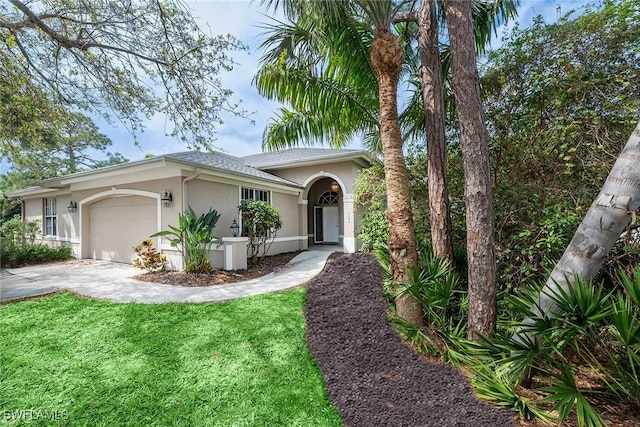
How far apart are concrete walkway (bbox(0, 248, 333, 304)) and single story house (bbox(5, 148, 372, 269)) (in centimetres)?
149

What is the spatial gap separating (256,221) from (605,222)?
8605 millimetres

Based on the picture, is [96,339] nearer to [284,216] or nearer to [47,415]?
[47,415]

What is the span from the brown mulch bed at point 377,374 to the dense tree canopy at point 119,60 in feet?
21.4

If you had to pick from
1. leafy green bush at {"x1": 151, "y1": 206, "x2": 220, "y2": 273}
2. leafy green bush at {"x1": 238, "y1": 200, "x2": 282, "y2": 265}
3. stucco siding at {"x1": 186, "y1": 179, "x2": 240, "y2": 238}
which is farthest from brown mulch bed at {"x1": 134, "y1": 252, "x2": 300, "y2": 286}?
stucco siding at {"x1": 186, "y1": 179, "x2": 240, "y2": 238}

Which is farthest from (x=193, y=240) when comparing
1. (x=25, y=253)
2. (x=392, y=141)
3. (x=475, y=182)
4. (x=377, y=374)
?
(x=25, y=253)

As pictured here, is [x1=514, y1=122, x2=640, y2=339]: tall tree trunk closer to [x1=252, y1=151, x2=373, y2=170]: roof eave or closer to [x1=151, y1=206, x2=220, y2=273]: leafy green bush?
[x1=151, y1=206, x2=220, y2=273]: leafy green bush

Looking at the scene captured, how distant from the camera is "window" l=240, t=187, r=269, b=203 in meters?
10.8

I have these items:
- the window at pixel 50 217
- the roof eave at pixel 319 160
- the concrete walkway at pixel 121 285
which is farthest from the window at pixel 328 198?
the window at pixel 50 217

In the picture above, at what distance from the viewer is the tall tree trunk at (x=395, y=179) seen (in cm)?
443

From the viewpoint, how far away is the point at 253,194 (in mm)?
11188

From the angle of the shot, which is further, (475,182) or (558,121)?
(558,121)

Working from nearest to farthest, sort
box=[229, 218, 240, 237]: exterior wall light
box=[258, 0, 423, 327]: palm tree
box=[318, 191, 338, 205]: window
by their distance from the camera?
box=[258, 0, 423, 327]: palm tree, box=[229, 218, 240, 237]: exterior wall light, box=[318, 191, 338, 205]: window

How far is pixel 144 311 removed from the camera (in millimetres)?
5281

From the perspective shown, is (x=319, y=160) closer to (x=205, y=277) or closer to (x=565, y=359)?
(x=205, y=277)
